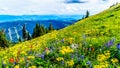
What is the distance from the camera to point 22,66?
8945 millimetres

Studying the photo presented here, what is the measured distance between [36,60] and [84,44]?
8.24ft

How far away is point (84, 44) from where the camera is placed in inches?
443

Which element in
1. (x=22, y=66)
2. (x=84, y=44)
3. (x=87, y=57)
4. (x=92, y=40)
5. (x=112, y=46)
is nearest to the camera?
(x=22, y=66)

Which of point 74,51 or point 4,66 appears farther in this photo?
point 74,51

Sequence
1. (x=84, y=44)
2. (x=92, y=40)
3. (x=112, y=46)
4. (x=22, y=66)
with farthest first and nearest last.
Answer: (x=92, y=40) < (x=84, y=44) < (x=112, y=46) < (x=22, y=66)

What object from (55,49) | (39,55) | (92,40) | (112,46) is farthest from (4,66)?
(92,40)

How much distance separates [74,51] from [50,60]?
885 millimetres

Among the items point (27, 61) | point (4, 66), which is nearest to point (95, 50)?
point (27, 61)

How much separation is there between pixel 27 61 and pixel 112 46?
3.20 metres

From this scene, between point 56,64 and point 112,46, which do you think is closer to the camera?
point 56,64

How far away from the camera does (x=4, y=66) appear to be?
29.9 feet

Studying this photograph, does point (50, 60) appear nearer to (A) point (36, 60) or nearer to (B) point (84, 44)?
(A) point (36, 60)

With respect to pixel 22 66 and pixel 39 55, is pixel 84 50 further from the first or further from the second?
pixel 22 66

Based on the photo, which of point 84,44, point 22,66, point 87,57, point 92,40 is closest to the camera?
point 22,66
